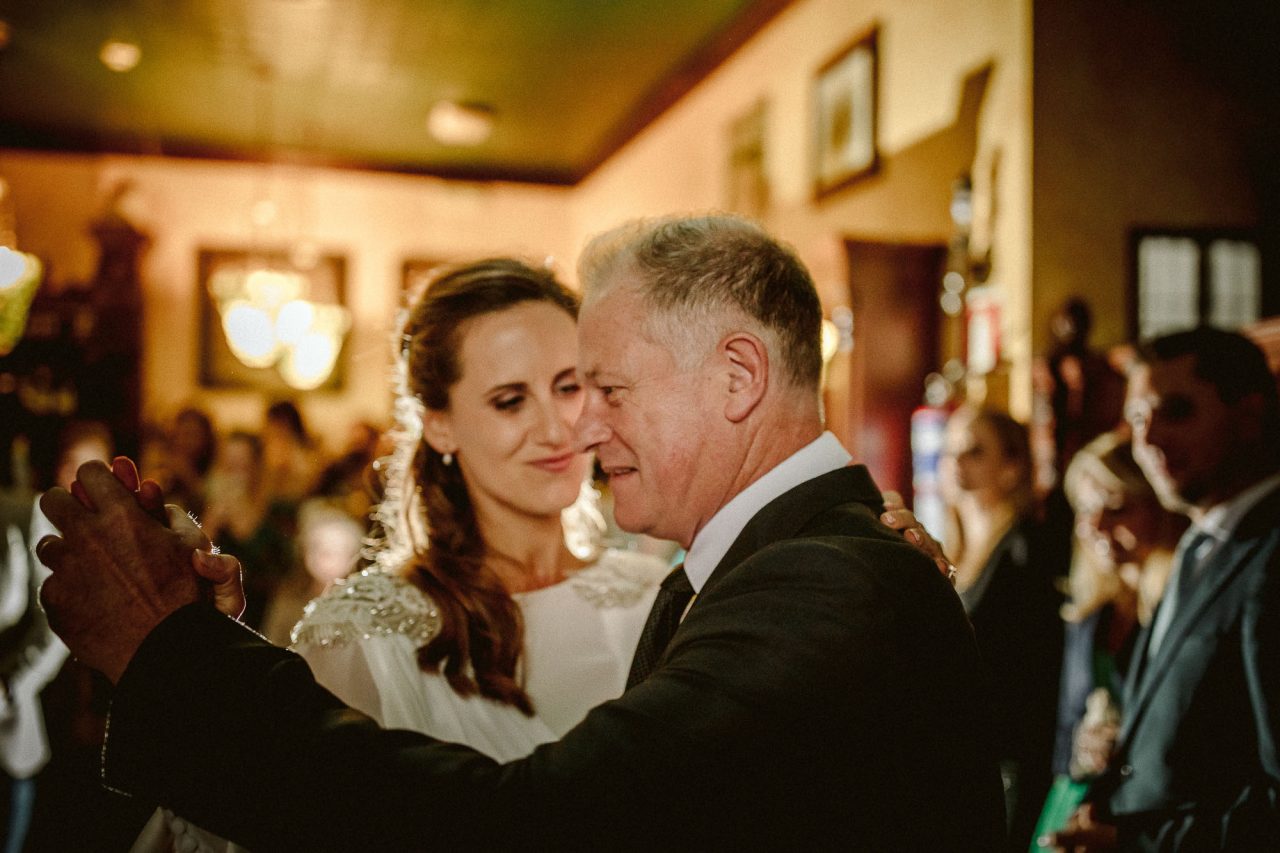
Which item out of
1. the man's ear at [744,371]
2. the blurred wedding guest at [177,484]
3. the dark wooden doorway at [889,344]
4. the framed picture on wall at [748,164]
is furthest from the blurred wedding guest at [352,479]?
the man's ear at [744,371]

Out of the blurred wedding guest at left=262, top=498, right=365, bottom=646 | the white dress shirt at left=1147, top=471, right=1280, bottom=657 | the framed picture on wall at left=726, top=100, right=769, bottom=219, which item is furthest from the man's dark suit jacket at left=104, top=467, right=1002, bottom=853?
the framed picture on wall at left=726, top=100, right=769, bottom=219

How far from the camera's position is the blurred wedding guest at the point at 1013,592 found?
10.6 ft

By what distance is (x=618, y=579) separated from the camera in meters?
2.01

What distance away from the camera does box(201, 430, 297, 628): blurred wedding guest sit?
A: 4.27 m

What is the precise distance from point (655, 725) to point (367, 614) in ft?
2.89

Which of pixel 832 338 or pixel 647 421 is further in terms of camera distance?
pixel 832 338

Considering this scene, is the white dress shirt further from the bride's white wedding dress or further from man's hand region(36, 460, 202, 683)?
man's hand region(36, 460, 202, 683)

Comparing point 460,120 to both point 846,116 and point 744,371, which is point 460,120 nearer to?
point 846,116

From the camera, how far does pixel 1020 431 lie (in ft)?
12.6

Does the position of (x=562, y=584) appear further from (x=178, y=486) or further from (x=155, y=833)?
(x=178, y=486)

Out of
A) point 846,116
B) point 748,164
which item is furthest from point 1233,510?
point 748,164

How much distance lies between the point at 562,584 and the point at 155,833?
2.55ft

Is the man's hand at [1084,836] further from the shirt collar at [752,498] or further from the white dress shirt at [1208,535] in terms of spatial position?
the shirt collar at [752,498]

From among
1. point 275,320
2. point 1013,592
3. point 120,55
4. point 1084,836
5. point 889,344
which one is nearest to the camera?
point 1084,836
